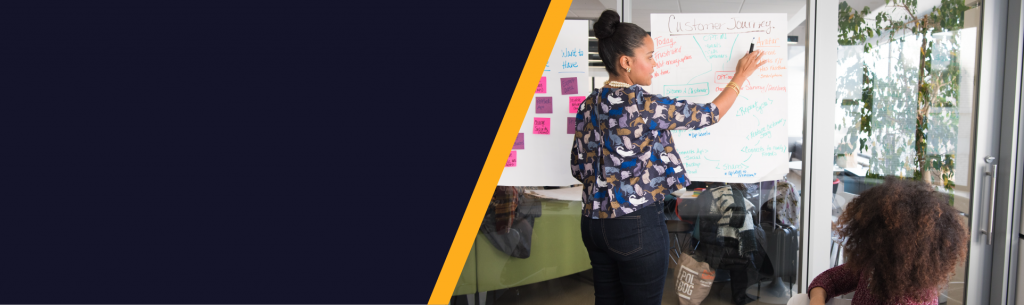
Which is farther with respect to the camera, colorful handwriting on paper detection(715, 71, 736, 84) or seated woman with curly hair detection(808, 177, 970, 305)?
colorful handwriting on paper detection(715, 71, 736, 84)

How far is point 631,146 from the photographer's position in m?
1.47

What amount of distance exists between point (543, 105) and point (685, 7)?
0.70m

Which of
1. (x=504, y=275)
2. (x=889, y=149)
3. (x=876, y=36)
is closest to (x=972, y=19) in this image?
(x=876, y=36)

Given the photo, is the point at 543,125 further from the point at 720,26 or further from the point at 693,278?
the point at 693,278

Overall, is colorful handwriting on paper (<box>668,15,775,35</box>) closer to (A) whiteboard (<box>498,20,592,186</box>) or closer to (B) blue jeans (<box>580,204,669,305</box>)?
(A) whiteboard (<box>498,20,592,186</box>)

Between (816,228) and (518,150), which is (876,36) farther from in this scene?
(518,150)

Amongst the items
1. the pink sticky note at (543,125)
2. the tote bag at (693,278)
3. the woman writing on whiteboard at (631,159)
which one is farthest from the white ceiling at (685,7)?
the tote bag at (693,278)

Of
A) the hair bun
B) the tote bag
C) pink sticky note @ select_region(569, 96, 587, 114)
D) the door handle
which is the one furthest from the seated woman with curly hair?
the door handle

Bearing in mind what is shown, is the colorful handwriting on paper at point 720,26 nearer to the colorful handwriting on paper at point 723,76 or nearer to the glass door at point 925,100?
the colorful handwriting on paper at point 723,76

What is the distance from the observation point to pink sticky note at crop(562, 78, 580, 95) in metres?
2.13

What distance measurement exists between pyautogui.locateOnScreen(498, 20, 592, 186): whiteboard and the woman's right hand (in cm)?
59

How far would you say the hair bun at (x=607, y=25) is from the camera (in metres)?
1.50

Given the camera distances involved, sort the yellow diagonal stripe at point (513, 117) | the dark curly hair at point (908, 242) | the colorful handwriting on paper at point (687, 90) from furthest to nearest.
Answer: the colorful handwriting on paper at point (687, 90) < the yellow diagonal stripe at point (513, 117) < the dark curly hair at point (908, 242)

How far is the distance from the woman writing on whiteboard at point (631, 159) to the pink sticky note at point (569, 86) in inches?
22.8
